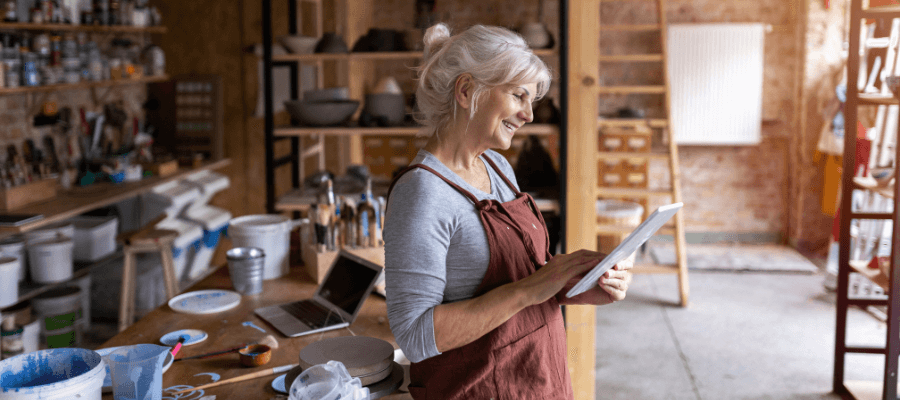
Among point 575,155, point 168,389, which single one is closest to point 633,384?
point 575,155

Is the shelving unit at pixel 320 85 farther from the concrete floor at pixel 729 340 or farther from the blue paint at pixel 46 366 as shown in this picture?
the blue paint at pixel 46 366

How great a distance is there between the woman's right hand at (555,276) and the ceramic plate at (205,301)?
121 centimetres

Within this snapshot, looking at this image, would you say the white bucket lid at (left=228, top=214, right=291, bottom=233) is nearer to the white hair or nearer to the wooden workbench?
the wooden workbench

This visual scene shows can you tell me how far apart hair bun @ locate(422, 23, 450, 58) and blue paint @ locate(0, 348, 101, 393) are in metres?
0.89

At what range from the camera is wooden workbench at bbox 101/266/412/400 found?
170 cm

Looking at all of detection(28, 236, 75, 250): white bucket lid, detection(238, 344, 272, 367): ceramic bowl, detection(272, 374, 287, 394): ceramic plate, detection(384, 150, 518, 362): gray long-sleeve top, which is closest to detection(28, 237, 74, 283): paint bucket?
detection(28, 236, 75, 250): white bucket lid

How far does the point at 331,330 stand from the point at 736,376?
8.67 ft

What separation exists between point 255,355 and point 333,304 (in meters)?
0.41

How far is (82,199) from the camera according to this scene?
12.9 feet

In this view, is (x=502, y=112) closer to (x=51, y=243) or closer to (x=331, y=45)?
(x=331, y=45)

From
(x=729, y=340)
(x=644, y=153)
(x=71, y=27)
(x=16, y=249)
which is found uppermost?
(x=71, y=27)

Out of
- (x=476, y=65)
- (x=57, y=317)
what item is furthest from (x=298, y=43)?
(x=476, y=65)

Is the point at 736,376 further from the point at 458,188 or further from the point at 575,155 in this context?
the point at 458,188

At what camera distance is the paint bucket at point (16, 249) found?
11.6 feet
